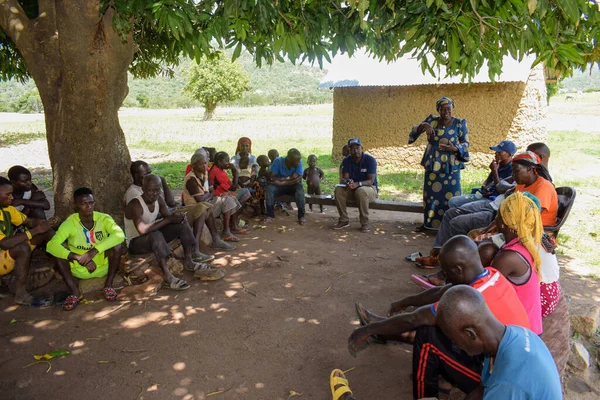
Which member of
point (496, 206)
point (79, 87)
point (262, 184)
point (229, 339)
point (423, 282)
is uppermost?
point (79, 87)

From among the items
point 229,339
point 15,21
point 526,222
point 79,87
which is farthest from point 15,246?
point 526,222

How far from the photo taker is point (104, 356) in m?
3.46

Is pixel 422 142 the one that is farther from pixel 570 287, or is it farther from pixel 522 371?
pixel 522 371

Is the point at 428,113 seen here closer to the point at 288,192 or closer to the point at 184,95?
the point at 288,192

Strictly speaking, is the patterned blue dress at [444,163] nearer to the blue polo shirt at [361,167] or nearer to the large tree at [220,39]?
the blue polo shirt at [361,167]

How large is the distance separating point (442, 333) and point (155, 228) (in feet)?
10.5

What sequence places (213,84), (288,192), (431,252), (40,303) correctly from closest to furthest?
(40,303)
(431,252)
(288,192)
(213,84)

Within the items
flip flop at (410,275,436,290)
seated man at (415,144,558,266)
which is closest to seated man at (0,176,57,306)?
flip flop at (410,275,436,290)

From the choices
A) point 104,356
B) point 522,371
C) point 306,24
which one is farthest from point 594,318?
point 104,356

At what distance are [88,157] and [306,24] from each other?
10.1ft

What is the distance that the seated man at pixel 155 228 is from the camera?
4664mm

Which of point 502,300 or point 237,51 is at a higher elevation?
point 237,51

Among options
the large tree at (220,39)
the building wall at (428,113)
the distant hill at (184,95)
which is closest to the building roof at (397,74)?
the building wall at (428,113)

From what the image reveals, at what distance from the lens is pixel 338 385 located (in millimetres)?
2859
